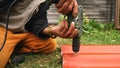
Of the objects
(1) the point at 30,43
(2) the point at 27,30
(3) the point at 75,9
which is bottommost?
(1) the point at 30,43

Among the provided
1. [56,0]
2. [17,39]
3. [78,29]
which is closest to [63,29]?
[78,29]

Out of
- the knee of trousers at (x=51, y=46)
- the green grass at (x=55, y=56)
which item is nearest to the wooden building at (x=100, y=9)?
the green grass at (x=55, y=56)

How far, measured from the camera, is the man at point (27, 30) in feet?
9.85

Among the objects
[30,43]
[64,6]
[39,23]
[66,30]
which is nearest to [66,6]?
[64,6]

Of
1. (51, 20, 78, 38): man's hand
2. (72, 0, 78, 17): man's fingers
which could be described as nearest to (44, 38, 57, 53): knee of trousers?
(51, 20, 78, 38): man's hand

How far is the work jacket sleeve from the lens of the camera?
3.18 m

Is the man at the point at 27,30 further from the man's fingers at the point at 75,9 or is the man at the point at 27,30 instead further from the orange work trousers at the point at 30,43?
the man's fingers at the point at 75,9

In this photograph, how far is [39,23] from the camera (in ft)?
10.5

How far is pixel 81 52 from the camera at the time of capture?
284cm

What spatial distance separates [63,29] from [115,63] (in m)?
0.46

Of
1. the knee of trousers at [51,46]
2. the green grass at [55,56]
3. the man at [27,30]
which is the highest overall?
the man at [27,30]

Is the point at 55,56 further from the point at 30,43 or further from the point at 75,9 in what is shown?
the point at 75,9

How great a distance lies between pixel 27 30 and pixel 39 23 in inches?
5.1

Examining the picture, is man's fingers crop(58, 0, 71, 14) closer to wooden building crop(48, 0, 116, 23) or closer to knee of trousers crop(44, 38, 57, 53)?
knee of trousers crop(44, 38, 57, 53)
